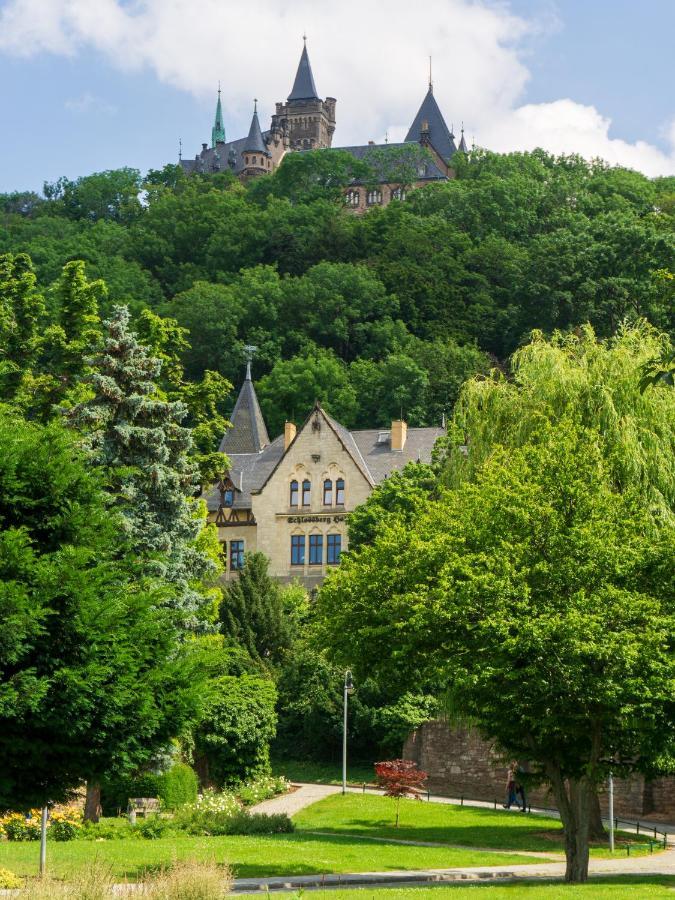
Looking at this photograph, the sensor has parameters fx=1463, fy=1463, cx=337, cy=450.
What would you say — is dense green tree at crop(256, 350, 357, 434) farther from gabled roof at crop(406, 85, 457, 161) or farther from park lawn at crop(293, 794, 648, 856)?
gabled roof at crop(406, 85, 457, 161)

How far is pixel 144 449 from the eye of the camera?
3981cm

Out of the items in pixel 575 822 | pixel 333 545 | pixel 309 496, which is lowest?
pixel 575 822

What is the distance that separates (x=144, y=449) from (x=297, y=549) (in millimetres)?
37688

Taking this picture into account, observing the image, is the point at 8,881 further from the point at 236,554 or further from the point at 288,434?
the point at 288,434

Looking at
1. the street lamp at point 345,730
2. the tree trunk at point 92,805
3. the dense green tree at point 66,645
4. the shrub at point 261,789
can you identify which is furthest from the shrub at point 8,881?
the street lamp at point 345,730

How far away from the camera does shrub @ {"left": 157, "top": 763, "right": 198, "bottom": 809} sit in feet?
133

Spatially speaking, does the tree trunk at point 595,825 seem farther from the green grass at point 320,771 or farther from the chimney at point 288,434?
the chimney at point 288,434

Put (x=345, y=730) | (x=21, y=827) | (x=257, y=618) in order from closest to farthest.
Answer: (x=21, y=827) < (x=345, y=730) < (x=257, y=618)

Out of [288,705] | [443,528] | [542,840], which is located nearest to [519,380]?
[443,528]

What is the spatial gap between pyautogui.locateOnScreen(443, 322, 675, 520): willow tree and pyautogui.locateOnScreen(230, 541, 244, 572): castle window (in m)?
36.6

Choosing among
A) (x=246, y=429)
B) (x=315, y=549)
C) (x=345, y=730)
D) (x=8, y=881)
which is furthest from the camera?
(x=246, y=429)

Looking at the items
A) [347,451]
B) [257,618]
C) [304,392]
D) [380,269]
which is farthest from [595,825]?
[380,269]

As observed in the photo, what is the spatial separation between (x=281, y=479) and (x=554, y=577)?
161ft

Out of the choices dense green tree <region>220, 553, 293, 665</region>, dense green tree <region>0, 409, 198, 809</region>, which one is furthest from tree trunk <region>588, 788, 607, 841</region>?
dense green tree <region>0, 409, 198, 809</region>
